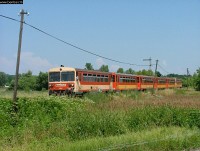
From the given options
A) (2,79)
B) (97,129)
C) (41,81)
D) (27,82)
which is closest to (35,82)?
(41,81)

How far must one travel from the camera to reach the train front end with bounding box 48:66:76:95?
110 feet

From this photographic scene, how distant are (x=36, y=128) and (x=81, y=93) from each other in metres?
21.3

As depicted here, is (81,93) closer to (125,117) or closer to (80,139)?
(125,117)

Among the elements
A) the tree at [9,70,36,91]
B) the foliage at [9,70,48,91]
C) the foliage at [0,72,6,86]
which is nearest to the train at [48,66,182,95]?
the foliage at [9,70,48,91]

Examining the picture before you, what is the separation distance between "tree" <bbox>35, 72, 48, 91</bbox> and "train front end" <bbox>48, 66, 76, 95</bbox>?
40175mm

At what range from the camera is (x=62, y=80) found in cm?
3444

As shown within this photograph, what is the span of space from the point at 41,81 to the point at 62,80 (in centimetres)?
4340

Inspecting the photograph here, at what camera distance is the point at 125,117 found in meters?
14.1

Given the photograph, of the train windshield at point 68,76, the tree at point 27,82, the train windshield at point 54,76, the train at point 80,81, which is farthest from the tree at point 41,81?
the train windshield at point 68,76

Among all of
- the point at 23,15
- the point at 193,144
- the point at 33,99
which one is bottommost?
the point at 193,144

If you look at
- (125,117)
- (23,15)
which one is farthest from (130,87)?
(125,117)

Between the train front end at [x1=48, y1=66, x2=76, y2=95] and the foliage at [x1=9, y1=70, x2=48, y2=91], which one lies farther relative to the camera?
the foliage at [x1=9, y1=70, x2=48, y2=91]

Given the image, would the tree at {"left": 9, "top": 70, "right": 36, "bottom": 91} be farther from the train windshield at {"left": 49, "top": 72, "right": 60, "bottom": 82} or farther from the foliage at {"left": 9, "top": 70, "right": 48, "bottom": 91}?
the train windshield at {"left": 49, "top": 72, "right": 60, "bottom": 82}

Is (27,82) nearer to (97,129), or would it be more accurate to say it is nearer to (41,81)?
(41,81)
